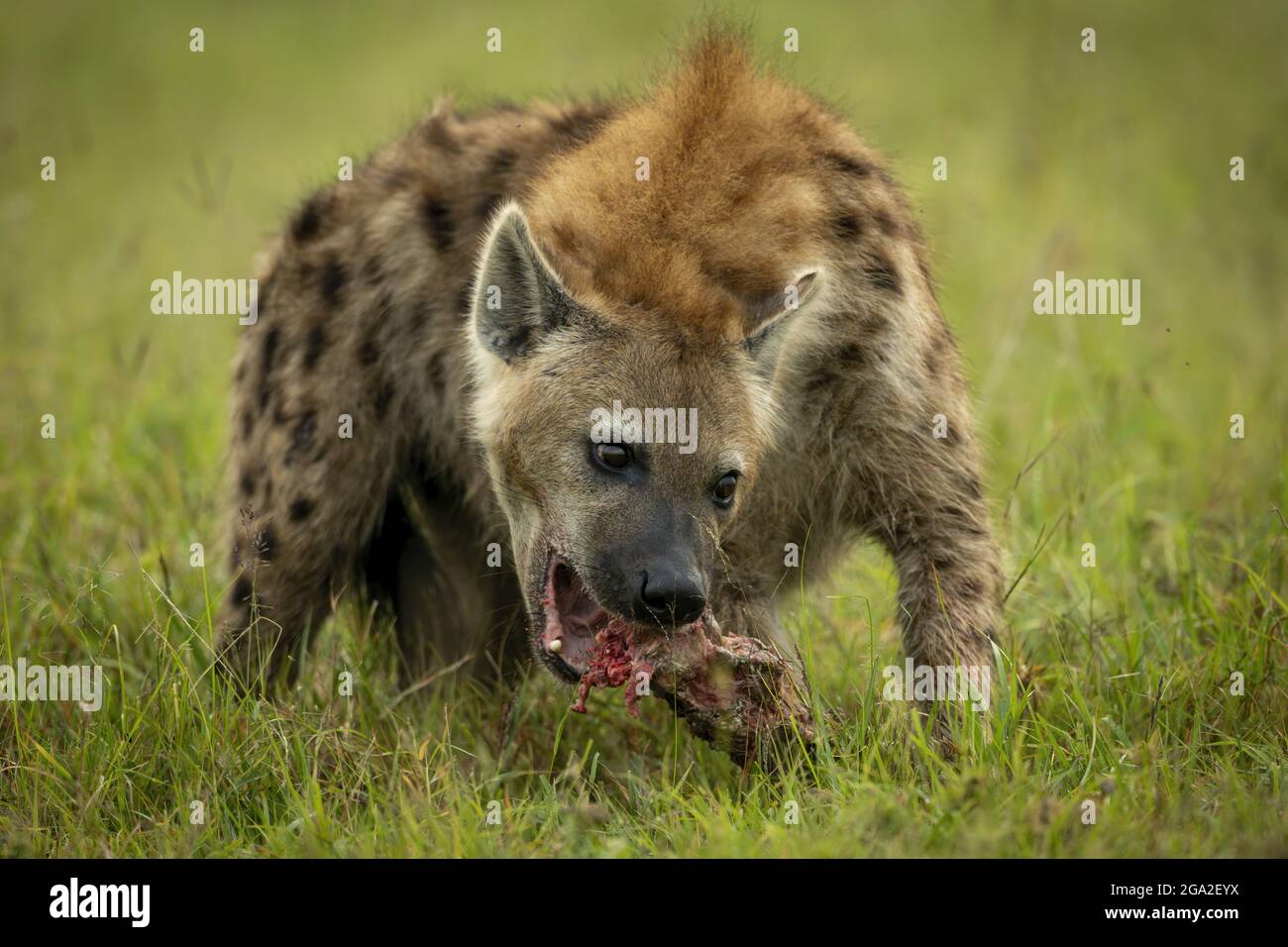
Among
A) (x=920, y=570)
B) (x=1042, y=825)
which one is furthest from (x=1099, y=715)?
(x=1042, y=825)

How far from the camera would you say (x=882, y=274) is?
3.99 m

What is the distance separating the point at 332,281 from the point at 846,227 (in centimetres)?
158

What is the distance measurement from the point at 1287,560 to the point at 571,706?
7.27 feet

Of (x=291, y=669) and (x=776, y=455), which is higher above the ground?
(x=776, y=455)

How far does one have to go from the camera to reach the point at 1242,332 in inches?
291

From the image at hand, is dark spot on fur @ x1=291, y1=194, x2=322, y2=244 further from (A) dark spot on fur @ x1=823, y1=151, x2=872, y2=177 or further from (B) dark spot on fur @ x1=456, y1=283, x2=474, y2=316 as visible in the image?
(A) dark spot on fur @ x1=823, y1=151, x2=872, y2=177

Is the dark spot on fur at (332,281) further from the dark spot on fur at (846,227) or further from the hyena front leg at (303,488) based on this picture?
the dark spot on fur at (846,227)

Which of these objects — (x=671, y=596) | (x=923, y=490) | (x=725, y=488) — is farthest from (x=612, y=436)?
(x=923, y=490)

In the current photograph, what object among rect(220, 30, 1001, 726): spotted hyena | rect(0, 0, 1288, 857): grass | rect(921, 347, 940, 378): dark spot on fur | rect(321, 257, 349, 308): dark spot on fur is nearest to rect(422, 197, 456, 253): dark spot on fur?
rect(220, 30, 1001, 726): spotted hyena

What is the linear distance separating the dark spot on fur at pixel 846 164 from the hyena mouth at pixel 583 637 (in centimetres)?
127

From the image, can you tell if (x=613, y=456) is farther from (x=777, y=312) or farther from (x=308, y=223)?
(x=308, y=223)

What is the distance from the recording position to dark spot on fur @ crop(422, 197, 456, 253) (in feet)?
15.0

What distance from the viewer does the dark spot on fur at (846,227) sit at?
3994mm

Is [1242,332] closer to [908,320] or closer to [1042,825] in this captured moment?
[908,320]
